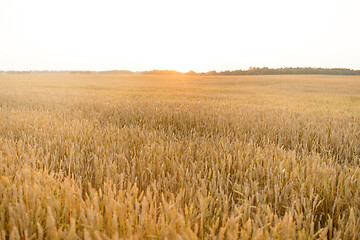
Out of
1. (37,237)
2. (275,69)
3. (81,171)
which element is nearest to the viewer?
(37,237)

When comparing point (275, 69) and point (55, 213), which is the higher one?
point (275, 69)

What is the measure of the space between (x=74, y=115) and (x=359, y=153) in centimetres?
456

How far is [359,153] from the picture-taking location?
274 centimetres

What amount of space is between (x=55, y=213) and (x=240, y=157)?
4.93 ft

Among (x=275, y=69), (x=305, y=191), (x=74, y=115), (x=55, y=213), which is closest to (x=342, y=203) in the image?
(x=305, y=191)

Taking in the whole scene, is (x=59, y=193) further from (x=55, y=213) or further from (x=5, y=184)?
(x=5, y=184)

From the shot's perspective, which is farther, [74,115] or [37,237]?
[74,115]

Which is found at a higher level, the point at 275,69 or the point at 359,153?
the point at 275,69

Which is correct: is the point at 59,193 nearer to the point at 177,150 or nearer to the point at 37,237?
the point at 37,237

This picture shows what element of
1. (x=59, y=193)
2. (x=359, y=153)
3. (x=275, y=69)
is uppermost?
(x=275, y=69)

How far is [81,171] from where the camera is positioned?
1.93 meters

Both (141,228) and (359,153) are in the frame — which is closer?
(141,228)

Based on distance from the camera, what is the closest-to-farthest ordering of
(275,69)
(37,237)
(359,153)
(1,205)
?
1. (37,237)
2. (1,205)
3. (359,153)
4. (275,69)

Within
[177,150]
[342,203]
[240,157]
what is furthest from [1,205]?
[342,203]
